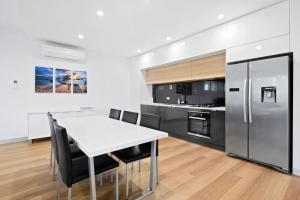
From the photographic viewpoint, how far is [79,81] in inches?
182

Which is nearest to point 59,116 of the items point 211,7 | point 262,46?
point 211,7

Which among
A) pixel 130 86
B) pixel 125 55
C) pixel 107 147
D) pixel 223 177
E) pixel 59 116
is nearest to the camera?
pixel 107 147

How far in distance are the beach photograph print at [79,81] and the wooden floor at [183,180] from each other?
212 centimetres

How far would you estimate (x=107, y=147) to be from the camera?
127 centimetres

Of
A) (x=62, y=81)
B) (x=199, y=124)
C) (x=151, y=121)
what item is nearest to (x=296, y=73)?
(x=199, y=124)

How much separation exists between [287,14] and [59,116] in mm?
4997

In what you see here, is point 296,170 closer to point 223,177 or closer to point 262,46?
point 223,177

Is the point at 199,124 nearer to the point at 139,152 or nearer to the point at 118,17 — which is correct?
the point at 139,152

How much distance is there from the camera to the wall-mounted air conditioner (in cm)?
393

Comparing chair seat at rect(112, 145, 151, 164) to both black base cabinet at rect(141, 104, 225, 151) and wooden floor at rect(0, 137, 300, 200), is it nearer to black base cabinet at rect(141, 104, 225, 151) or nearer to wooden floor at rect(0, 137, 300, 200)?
wooden floor at rect(0, 137, 300, 200)

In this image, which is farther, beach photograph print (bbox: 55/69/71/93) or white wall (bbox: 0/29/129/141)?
beach photograph print (bbox: 55/69/71/93)

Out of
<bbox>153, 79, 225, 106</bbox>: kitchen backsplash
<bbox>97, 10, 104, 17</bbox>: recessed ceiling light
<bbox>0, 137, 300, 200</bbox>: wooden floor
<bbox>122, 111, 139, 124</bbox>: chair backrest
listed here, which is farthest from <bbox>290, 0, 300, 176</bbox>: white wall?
<bbox>97, 10, 104, 17</bbox>: recessed ceiling light

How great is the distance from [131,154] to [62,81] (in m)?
3.54

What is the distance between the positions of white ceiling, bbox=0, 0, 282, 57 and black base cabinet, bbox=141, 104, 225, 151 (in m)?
1.83
